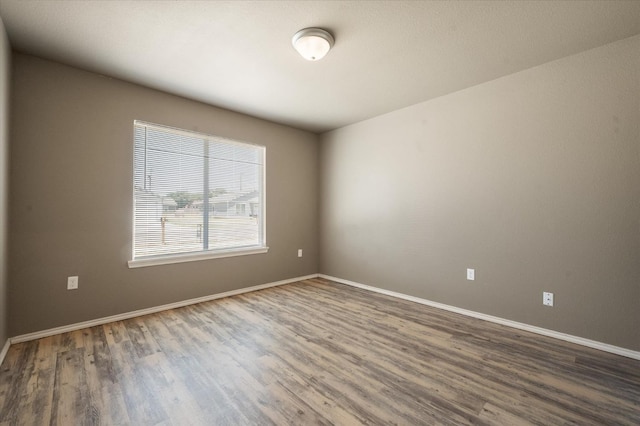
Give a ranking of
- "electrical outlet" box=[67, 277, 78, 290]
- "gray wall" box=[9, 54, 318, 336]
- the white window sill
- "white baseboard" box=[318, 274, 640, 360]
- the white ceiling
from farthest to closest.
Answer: the white window sill < "electrical outlet" box=[67, 277, 78, 290] < "gray wall" box=[9, 54, 318, 336] < "white baseboard" box=[318, 274, 640, 360] < the white ceiling

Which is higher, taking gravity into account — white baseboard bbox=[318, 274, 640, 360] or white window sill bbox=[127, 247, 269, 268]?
white window sill bbox=[127, 247, 269, 268]

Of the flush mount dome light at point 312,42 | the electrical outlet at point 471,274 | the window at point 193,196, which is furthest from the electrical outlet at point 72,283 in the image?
the electrical outlet at point 471,274

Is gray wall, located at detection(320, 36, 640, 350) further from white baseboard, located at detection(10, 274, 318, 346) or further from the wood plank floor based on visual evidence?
white baseboard, located at detection(10, 274, 318, 346)

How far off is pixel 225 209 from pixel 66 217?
5.42 feet

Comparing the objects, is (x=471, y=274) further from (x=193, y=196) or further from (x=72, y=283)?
(x=72, y=283)

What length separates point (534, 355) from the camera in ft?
7.29

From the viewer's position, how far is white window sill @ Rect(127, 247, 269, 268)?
3087mm

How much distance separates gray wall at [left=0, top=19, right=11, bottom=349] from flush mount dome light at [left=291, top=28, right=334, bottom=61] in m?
2.12

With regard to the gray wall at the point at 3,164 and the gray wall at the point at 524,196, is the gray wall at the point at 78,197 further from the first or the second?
the gray wall at the point at 524,196

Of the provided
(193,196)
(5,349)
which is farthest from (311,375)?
(193,196)

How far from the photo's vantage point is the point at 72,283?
8.84 feet

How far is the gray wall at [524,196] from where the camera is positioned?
228cm

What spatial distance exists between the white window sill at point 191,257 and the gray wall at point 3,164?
0.92m

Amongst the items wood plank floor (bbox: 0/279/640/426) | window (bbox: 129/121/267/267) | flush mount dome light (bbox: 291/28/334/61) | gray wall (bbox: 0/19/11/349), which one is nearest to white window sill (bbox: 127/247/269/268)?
window (bbox: 129/121/267/267)
